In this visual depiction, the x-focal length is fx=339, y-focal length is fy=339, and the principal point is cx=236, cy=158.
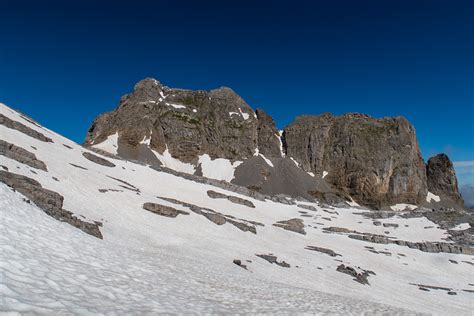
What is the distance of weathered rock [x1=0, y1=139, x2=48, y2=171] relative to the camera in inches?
1558

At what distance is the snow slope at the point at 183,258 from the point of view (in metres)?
9.70

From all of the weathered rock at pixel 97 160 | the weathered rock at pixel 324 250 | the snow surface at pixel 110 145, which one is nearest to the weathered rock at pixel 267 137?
the snow surface at pixel 110 145

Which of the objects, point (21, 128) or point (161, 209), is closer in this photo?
point (161, 209)

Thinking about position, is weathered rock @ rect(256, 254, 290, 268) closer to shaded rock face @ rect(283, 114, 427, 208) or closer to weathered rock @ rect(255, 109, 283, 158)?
weathered rock @ rect(255, 109, 283, 158)

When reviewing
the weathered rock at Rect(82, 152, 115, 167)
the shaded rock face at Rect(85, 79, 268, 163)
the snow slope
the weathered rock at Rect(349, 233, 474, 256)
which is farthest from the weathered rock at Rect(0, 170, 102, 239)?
the shaded rock face at Rect(85, 79, 268, 163)

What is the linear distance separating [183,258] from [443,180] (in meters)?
200

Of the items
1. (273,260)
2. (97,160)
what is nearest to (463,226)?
(273,260)

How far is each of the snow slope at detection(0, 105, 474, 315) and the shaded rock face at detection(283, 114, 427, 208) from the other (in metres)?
80.8

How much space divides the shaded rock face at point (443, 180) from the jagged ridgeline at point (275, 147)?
48 centimetres

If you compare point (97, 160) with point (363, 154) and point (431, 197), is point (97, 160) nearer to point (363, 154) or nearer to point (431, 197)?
point (363, 154)

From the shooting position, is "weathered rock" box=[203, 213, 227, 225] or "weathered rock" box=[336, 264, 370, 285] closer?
"weathered rock" box=[336, 264, 370, 285]

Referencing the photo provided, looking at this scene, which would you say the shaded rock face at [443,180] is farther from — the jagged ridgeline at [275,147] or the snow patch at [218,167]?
the snow patch at [218,167]

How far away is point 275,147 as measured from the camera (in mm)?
175375

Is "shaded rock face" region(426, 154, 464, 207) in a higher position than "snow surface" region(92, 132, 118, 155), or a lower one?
higher
